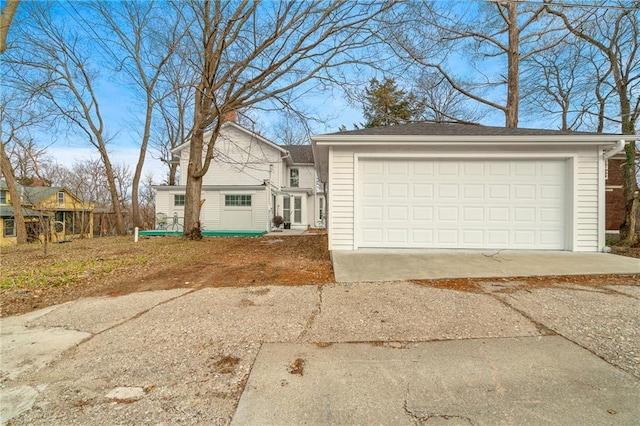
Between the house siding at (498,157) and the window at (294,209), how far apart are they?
44.0 feet

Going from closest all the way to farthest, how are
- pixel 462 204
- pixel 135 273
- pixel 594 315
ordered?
pixel 594 315, pixel 135 273, pixel 462 204

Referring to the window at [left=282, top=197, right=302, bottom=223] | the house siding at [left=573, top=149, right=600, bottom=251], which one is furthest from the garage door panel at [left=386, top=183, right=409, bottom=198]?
the window at [left=282, top=197, right=302, bottom=223]

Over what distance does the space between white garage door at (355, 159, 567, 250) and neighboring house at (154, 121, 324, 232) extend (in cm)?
874

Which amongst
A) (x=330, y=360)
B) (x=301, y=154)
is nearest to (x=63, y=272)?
(x=330, y=360)

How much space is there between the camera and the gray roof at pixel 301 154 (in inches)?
888

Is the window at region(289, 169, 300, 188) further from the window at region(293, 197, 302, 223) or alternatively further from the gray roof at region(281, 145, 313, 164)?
the window at region(293, 197, 302, 223)

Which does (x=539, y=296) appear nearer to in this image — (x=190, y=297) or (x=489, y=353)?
(x=489, y=353)

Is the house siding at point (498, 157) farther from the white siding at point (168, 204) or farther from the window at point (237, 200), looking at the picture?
the white siding at point (168, 204)

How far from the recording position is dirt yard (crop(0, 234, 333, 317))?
4410 mm

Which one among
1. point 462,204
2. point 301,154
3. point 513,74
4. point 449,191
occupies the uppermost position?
point 513,74

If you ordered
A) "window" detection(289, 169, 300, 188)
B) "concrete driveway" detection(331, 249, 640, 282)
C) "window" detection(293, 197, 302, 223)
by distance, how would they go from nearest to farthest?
"concrete driveway" detection(331, 249, 640, 282), "window" detection(293, 197, 302, 223), "window" detection(289, 169, 300, 188)

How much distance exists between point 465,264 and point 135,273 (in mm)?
6034

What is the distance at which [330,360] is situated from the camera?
7.78 ft

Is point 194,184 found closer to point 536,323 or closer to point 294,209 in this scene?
point 294,209
